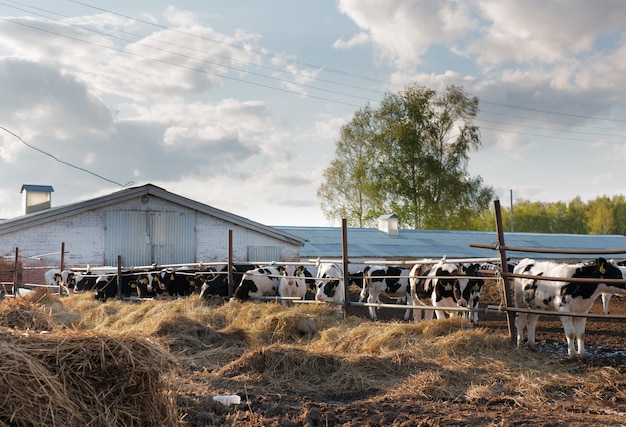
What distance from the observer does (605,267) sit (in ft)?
31.9

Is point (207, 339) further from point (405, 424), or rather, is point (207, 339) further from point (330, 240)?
point (330, 240)

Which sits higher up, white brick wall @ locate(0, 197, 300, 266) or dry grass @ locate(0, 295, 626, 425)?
white brick wall @ locate(0, 197, 300, 266)

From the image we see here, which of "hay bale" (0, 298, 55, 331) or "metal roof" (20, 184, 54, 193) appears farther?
"metal roof" (20, 184, 54, 193)

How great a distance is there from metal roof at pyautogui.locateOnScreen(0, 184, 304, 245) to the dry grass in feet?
31.0

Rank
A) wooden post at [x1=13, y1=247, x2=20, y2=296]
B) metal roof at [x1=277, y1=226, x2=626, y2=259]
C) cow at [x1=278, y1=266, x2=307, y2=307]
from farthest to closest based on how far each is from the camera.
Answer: metal roof at [x1=277, y1=226, x2=626, y2=259]
wooden post at [x1=13, y1=247, x2=20, y2=296]
cow at [x1=278, y1=266, x2=307, y2=307]

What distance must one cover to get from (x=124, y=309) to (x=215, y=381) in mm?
8086

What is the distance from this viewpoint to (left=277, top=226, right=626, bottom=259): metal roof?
32969 millimetres

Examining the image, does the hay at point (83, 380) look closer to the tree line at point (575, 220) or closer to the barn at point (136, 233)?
the barn at point (136, 233)

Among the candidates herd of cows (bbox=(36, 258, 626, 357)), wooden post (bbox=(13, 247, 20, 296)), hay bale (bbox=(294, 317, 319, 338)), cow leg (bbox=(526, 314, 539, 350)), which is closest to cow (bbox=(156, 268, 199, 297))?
herd of cows (bbox=(36, 258, 626, 357))

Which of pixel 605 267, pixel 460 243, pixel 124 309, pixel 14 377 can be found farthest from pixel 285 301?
pixel 460 243

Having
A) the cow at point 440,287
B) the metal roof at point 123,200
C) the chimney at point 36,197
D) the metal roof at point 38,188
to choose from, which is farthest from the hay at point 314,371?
the metal roof at point 38,188

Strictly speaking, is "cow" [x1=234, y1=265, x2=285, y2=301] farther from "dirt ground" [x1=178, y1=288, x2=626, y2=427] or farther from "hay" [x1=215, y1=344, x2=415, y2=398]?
"dirt ground" [x1=178, y1=288, x2=626, y2=427]

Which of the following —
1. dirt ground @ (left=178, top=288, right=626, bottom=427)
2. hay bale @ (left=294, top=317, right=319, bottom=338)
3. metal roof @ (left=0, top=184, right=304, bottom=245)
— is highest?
metal roof @ (left=0, top=184, right=304, bottom=245)

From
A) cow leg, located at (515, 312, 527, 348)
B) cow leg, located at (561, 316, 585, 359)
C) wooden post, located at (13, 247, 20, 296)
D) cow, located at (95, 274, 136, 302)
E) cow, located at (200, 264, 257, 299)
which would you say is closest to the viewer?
cow leg, located at (561, 316, 585, 359)
